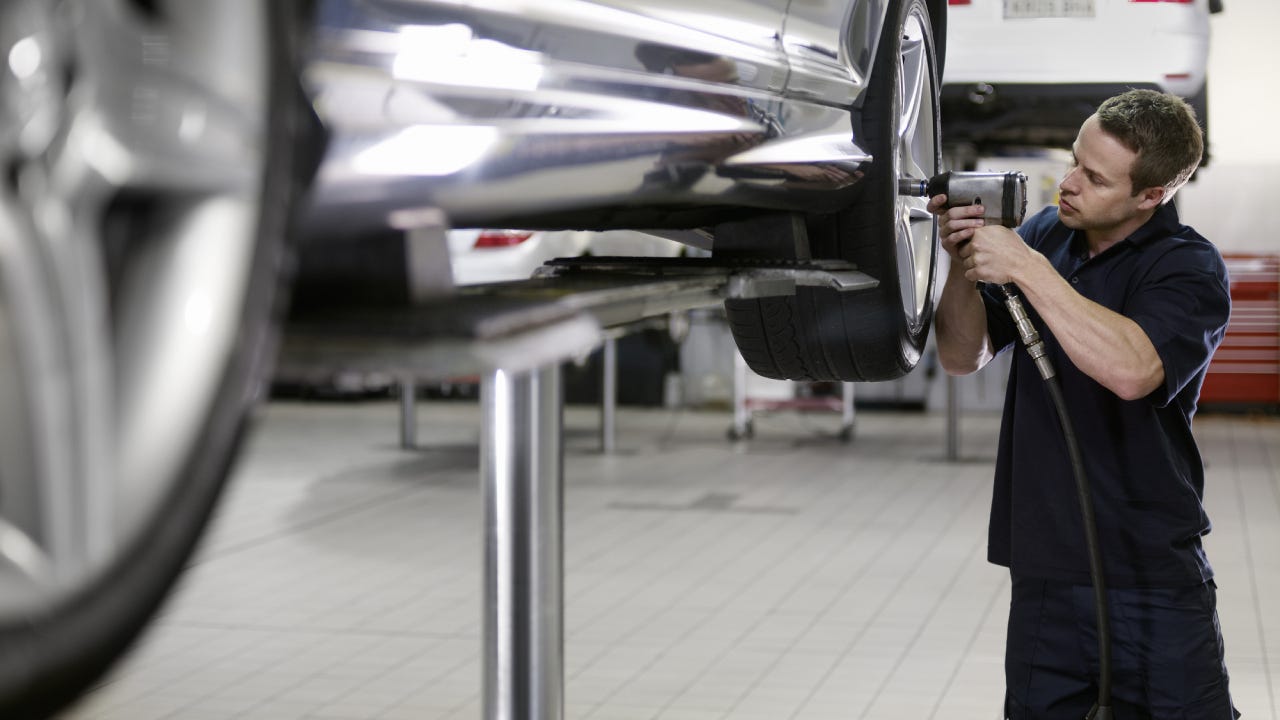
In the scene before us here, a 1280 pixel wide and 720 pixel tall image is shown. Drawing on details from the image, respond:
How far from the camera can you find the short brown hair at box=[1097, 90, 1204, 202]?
229 cm

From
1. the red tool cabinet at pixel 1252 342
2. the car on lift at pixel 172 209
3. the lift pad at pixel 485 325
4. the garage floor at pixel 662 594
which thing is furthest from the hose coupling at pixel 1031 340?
the red tool cabinet at pixel 1252 342

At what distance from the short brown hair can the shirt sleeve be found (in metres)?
0.13

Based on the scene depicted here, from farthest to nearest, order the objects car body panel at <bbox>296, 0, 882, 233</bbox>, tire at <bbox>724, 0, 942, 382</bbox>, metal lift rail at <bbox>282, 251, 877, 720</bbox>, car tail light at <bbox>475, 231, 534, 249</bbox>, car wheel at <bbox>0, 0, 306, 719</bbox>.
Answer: car tail light at <bbox>475, 231, 534, 249</bbox>, tire at <bbox>724, 0, 942, 382</bbox>, metal lift rail at <bbox>282, 251, 877, 720</bbox>, car body panel at <bbox>296, 0, 882, 233</bbox>, car wheel at <bbox>0, 0, 306, 719</bbox>

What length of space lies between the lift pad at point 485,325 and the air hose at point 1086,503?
839mm

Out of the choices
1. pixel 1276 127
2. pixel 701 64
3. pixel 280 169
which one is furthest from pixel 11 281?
pixel 1276 127

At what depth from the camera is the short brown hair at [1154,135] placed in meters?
2.29

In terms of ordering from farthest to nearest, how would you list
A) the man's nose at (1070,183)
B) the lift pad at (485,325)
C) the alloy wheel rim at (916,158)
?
1. the alloy wheel rim at (916,158)
2. the man's nose at (1070,183)
3. the lift pad at (485,325)

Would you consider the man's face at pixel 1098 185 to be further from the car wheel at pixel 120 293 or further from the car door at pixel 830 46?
the car wheel at pixel 120 293

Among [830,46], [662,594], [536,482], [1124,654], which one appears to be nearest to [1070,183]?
[830,46]

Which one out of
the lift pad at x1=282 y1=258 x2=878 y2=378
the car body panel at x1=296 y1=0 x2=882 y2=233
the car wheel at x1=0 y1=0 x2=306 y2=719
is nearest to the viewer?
the car wheel at x1=0 y1=0 x2=306 y2=719

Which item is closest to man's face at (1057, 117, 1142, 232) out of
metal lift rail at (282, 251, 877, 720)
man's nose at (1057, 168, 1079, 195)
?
man's nose at (1057, 168, 1079, 195)

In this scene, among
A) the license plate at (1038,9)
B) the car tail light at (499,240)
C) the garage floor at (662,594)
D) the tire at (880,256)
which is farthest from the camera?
the car tail light at (499,240)

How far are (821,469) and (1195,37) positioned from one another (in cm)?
353

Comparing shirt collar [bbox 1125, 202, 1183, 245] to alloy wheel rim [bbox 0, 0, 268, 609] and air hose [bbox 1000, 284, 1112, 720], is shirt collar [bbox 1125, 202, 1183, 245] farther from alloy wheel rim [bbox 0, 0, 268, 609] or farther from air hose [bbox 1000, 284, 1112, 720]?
alloy wheel rim [bbox 0, 0, 268, 609]
